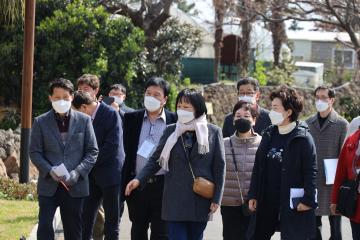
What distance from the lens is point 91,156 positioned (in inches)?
325

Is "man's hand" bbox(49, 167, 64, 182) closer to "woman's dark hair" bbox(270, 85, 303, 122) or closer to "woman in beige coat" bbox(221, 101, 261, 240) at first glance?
"woman in beige coat" bbox(221, 101, 261, 240)

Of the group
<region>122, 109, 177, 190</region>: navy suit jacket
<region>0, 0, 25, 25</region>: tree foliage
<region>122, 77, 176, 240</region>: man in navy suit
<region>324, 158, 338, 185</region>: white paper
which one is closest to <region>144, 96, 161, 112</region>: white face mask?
<region>122, 77, 176, 240</region>: man in navy suit

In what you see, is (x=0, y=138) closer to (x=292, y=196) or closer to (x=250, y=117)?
(x=250, y=117)

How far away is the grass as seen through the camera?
32.5ft

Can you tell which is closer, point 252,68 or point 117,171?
point 117,171

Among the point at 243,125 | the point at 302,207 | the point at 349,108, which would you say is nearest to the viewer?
the point at 302,207

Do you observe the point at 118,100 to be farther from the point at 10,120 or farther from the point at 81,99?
the point at 10,120

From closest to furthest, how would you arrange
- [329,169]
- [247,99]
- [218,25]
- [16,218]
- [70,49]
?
1. [247,99]
2. [329,169]
3. [16,218]
4. [70,49]
5. [218,25]

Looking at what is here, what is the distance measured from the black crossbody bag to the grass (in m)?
3.87

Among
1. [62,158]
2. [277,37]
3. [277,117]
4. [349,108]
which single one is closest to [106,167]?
[62,158]

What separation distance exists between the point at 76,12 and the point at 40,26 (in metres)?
0.90

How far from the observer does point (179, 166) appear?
773 cm

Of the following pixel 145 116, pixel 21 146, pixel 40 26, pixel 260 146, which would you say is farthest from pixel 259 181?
pixel 40 26

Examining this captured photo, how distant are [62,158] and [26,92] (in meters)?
5.91
